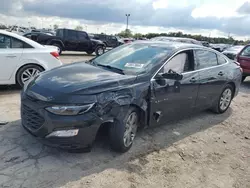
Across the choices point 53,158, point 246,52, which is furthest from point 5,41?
point 246,52

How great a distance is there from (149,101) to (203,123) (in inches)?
75.5

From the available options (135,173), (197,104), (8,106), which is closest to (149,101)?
(135,173)

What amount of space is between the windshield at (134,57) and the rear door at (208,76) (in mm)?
903

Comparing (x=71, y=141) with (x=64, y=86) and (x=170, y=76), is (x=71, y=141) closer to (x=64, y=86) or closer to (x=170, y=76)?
(x=64, y=86)

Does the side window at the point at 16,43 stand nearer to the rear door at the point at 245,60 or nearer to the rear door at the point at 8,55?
the rear door at the point at 8,55

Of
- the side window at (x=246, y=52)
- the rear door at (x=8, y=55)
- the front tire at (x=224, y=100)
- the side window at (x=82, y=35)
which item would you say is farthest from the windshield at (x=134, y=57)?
the side window at (x=82, y=35)

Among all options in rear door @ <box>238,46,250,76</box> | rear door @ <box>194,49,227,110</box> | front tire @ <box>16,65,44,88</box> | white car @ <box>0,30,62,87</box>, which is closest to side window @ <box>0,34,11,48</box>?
white car @ <box>0,30,62,87</box>

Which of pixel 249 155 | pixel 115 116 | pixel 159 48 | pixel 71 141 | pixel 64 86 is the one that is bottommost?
pixel 249 155

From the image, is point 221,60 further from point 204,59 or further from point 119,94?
point 119,94

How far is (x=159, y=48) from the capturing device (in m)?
4.60

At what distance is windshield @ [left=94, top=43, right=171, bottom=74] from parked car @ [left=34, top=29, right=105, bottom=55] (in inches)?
505

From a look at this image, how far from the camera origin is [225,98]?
5.96 m

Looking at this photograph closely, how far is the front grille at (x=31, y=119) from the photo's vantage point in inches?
133

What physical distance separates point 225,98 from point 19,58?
4.90 metres
